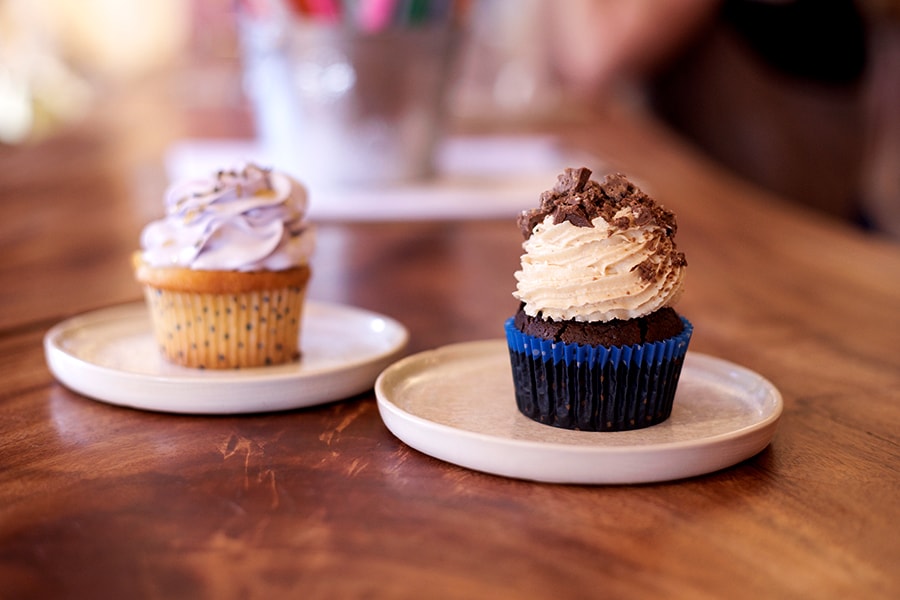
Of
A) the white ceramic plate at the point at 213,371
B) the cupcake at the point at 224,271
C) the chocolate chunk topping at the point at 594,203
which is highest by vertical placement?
the chocolate chunk topping at the point at 594,203

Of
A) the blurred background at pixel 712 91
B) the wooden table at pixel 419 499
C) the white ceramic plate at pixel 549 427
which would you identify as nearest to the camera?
the wooden table at pixel 419 499

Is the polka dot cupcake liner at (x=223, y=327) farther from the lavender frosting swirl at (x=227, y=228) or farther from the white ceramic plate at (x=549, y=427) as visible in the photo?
the white ceramic plate at (x=549, y=427)

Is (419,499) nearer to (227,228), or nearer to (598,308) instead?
(598,308)

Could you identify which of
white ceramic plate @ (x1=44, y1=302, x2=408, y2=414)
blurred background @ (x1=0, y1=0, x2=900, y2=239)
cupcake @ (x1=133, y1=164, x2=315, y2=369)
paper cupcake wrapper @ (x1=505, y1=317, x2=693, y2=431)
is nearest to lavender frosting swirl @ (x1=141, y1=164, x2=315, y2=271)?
cupcake @ (x1=133, y1=164, x2=315, y2=369)

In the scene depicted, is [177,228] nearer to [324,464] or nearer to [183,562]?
[324,464]

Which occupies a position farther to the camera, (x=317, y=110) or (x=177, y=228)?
(x=317, y=110)

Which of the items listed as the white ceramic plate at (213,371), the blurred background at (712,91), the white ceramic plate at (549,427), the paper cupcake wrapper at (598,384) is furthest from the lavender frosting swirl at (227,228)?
the blurred background at (712,91)

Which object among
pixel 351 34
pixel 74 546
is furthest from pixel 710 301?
Answer: pixel 74 546
